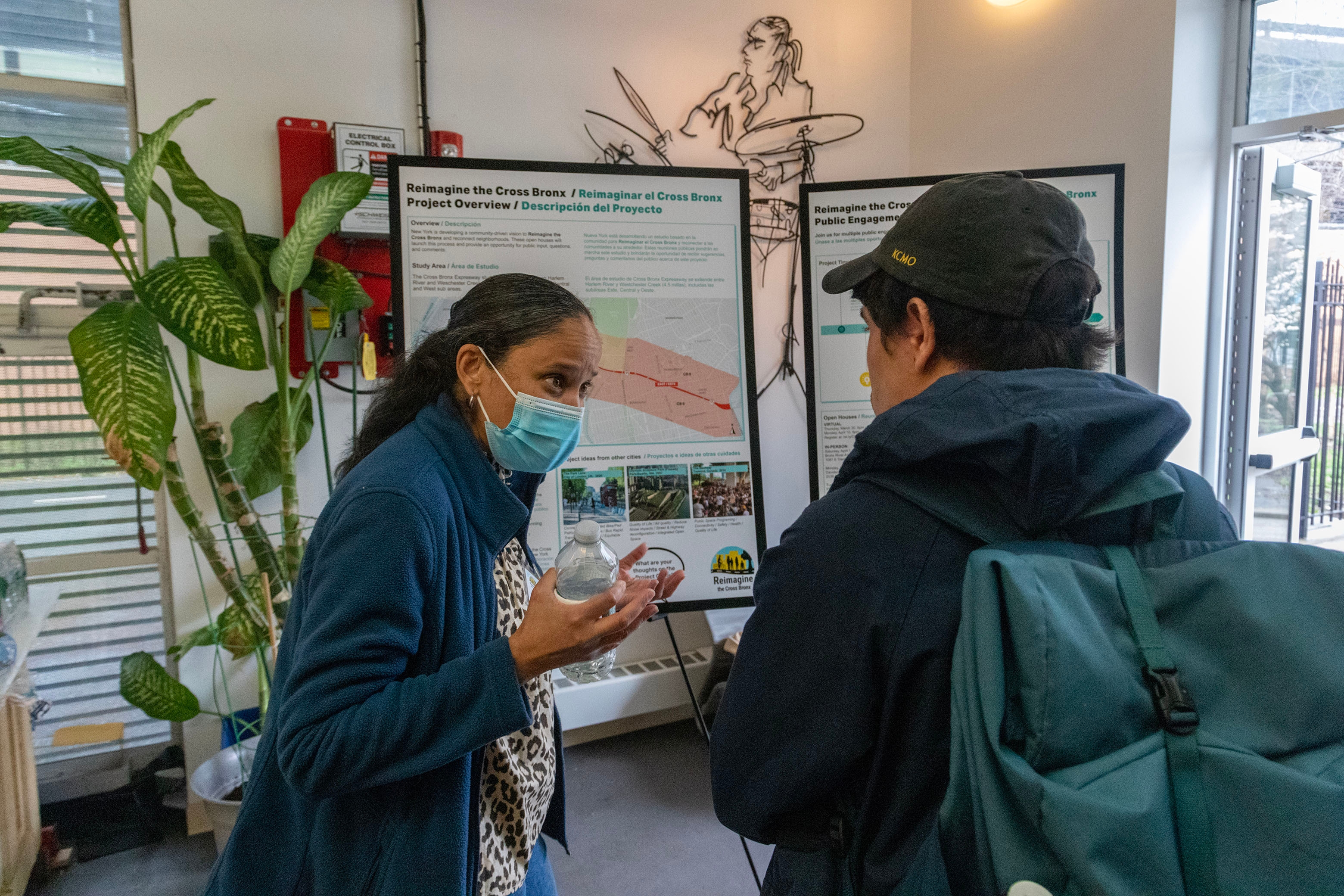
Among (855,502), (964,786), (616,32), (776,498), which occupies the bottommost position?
(776,498)

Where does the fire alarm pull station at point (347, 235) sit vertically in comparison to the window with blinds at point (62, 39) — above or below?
below

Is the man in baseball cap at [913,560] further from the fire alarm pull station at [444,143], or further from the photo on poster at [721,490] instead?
the fire alarm pull station at [444,143]

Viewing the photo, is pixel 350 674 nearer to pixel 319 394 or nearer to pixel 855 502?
pixel 855 502

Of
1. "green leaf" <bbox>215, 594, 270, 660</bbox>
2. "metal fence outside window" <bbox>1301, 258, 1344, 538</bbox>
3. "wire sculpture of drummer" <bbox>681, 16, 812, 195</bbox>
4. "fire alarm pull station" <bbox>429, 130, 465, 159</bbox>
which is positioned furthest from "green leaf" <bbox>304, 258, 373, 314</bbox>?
"metal fence outside window" <bbox>1301, 258, 1344, 538</bbox>

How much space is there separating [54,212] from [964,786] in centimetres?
218

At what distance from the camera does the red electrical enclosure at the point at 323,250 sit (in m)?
2.39

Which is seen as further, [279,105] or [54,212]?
[279,105]

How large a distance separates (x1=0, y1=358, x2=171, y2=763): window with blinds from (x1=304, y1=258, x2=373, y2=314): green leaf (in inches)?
33.4

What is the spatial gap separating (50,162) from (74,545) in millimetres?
1263

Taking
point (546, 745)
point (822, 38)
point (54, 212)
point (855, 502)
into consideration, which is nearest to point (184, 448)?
point (54, 212)

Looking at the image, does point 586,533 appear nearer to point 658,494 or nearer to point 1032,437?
point 1032,437

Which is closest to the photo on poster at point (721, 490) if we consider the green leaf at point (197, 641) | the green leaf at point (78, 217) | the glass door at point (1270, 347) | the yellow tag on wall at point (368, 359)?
the yellow tag on wall at point (368, 359)

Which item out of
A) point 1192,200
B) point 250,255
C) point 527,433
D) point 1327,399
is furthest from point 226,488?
point 1327,399

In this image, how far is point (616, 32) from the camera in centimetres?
287
